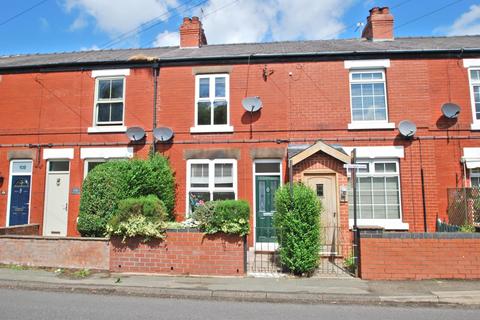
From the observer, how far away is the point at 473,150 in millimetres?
11312

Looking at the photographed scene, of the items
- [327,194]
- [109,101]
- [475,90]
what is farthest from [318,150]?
[109,101]

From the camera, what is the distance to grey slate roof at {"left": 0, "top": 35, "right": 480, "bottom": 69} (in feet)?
39.8

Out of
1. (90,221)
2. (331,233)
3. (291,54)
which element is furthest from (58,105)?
(331,233)

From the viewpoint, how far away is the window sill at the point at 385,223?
11.0 m

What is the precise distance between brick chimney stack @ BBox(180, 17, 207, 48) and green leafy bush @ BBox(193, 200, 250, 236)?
28.8ft

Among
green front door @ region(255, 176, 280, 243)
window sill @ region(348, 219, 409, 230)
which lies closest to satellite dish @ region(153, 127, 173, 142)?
green front door @ region(255, 176, 280, 243)

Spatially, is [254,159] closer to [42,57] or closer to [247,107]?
[247,107]

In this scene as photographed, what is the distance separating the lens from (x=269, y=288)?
704 centimetres

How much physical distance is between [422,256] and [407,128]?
4916 mm

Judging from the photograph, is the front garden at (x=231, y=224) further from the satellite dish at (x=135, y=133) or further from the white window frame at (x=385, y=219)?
the satellite dish at (x=135, y=133)

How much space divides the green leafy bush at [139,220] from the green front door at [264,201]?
12.4 feet

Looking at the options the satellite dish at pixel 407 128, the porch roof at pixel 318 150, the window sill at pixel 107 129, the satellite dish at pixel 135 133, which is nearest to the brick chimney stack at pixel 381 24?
the satellite dish at pixel 407 128

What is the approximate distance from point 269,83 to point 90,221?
23.5 feet

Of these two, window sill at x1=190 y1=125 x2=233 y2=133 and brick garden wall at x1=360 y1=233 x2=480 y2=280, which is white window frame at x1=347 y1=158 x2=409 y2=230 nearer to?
brick garden wall at x1=360 y1=233 x2=480 y2=280
